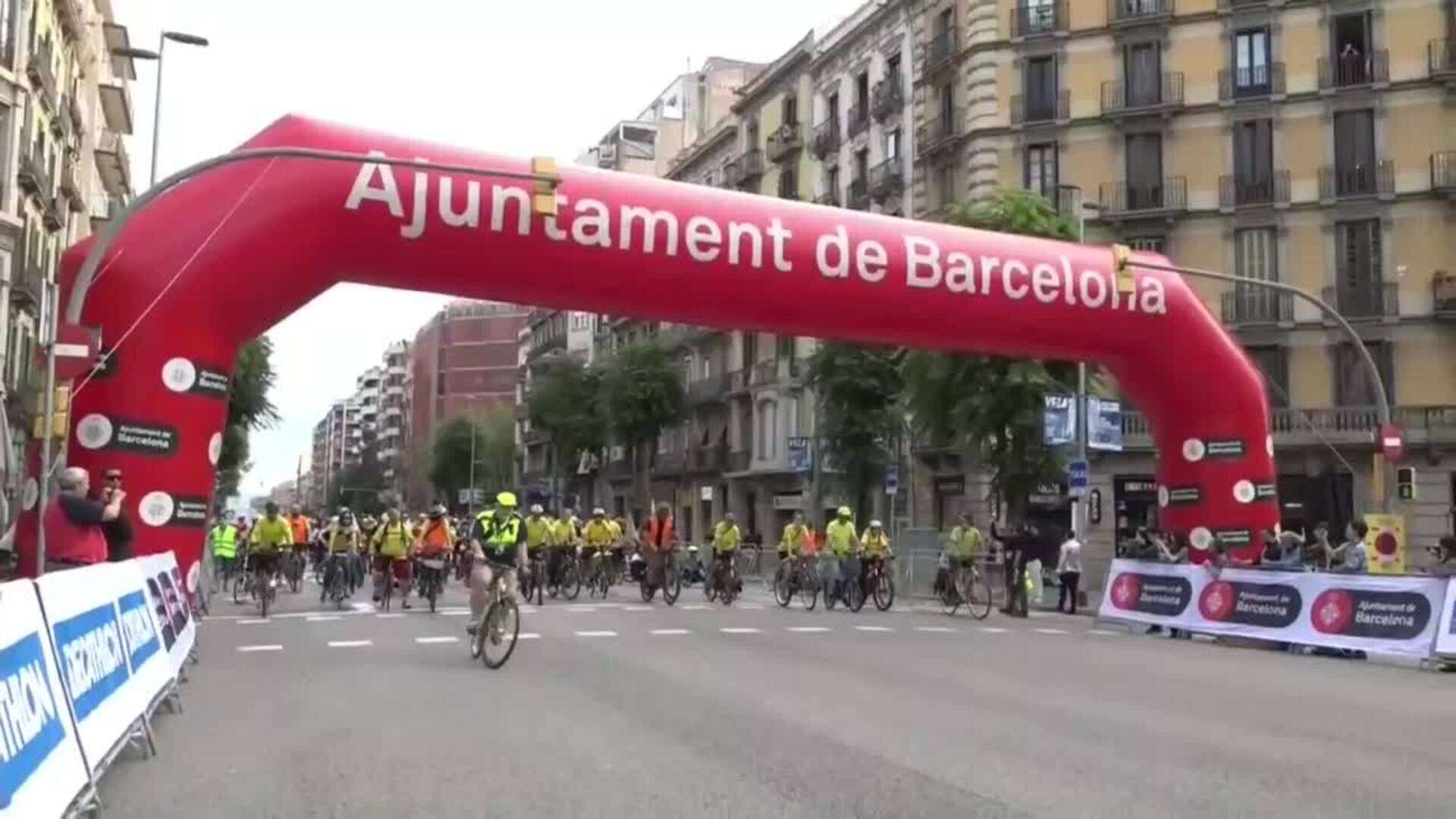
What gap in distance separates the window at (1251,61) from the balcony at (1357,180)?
3113 millimetres

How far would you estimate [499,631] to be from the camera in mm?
13219

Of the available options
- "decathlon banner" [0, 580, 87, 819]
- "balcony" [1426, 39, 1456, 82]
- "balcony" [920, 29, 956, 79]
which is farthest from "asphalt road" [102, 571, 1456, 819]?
"balcony" [920, 29, 956, 79]

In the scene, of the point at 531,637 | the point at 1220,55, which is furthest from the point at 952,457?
the point at 531,637

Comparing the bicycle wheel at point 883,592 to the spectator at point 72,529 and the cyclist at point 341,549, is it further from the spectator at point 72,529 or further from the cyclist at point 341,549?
the spectator at point 72,529

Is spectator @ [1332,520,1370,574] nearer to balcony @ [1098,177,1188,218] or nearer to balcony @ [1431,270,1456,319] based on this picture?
balcony @ [1431,270,1456,319]

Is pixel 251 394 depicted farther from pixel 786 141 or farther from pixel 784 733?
pixel 784 733

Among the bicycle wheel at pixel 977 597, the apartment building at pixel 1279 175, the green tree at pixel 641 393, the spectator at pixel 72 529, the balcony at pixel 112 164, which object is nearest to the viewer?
the spectator at pixel 72 529

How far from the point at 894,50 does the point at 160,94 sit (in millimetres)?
25359

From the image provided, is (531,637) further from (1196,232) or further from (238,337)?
(1196,232)

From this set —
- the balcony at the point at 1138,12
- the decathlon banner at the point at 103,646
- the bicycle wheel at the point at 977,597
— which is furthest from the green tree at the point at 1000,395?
the decathlon banner at the point at 103,646

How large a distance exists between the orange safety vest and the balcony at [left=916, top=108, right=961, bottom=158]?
77.1 ft

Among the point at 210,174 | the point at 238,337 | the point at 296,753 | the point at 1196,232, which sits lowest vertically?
the point at 296,753

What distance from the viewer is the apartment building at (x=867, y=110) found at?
161ft

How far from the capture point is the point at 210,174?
45.3 feet
